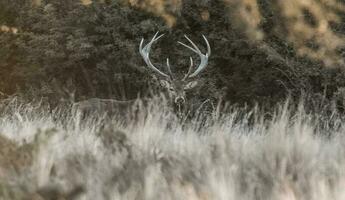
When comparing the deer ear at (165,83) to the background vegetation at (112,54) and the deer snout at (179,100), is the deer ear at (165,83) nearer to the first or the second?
the deer snout at (179,100)

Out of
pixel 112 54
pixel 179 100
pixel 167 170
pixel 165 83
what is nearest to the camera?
pixel 167 170

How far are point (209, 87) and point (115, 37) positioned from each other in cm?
390

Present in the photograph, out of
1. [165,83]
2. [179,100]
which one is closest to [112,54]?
[165,83]

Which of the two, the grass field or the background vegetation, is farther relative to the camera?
the background vegetation

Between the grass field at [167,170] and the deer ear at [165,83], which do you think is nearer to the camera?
the grass field at [167,170]

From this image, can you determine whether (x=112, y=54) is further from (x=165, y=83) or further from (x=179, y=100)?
(x=179, y=100)

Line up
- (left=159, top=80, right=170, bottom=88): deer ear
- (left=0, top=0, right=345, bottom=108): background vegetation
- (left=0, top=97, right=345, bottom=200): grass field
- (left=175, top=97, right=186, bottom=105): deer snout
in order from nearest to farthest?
(left=0, top=97, right=345, bottom=200): grass field, (left=175, top=97, right=186, bottom=105): deer snout, (left=159, top=80, right=170, bottom=88): deer ear, (left=0, top=0, right=345, bottom=108): background vegetation

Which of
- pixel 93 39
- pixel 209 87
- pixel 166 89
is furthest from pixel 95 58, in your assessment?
pixel 166 89

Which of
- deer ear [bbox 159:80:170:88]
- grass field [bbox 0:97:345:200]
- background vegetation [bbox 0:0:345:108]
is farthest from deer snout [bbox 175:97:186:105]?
grass field [bbox 0:97:345:200]

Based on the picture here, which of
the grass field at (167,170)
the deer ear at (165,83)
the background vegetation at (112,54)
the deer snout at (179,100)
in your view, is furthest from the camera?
the background vegetation at (112,54)

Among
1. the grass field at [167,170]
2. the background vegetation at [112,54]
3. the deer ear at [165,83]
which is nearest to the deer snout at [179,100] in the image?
the deer ear at [165,83]

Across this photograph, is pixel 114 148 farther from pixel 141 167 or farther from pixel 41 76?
pixel 41 76

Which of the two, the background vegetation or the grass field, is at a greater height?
the grass field

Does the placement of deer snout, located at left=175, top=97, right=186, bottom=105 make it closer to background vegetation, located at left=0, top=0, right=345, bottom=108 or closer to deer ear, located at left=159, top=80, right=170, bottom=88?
deer ear, located at left=159, top=80, right=170, bottom=88
